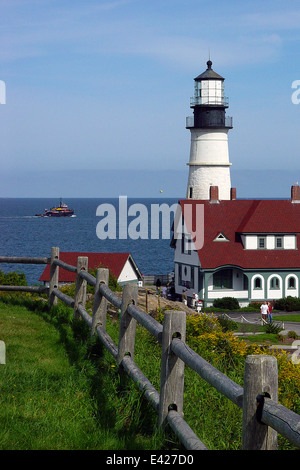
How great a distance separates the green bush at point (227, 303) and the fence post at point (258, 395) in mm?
44072

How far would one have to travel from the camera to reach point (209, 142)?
55031 mm

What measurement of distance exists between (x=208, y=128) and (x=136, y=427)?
50.8 meters

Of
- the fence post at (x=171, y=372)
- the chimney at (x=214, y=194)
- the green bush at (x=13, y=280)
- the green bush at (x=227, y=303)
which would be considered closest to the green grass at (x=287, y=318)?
the green bush at (x=227, y=303)

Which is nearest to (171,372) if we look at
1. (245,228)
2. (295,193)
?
(245,228)

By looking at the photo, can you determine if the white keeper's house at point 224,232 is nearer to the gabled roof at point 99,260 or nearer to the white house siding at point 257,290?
the white house siding at point 257,290

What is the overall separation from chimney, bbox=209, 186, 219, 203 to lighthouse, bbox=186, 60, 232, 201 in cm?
177

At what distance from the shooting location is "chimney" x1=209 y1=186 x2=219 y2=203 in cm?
5253

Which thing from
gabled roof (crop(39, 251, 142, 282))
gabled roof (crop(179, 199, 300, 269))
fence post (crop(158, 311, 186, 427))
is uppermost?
gabled roof (crop(179, 199, 300, 269))

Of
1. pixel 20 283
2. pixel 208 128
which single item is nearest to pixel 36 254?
pixel 208 128

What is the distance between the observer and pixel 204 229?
50812 mm

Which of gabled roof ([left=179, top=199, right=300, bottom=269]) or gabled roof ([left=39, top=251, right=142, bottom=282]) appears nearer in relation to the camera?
gabled roof ([left=39, top=251, right=142, bottom=282])

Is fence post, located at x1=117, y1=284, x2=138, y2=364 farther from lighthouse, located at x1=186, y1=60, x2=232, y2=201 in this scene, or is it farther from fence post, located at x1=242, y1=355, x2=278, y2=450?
lighthouse, located at x1=186, y1=60, x2=232, y2=201

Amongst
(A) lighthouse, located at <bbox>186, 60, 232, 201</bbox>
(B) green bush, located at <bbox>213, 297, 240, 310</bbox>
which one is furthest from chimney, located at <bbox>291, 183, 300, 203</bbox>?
(B) green bush, located at <bbox>213, 297, 240, 310</bbox>
